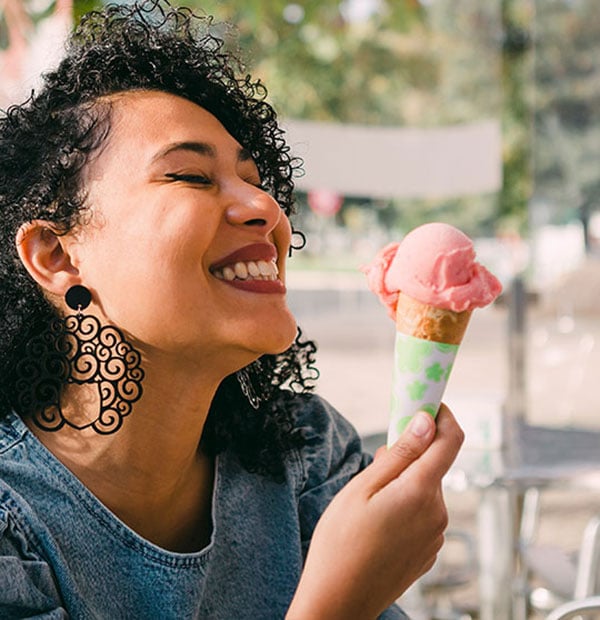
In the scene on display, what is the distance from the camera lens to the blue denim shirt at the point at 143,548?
3.87ft

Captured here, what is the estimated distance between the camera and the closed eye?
4.23ft

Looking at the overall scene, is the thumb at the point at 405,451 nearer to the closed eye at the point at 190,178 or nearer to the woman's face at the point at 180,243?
the woman's face at the point at 180,243

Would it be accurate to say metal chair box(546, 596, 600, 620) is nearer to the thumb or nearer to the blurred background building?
the thumb

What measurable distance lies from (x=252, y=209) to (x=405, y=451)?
0.38m

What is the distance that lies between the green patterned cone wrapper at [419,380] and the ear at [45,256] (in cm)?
47

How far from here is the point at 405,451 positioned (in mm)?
1222

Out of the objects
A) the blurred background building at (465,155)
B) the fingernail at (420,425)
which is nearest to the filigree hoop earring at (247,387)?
the fingernail at (420,425)

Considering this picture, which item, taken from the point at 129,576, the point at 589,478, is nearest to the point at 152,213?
the point at 129,576

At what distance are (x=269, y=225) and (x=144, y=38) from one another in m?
0.39

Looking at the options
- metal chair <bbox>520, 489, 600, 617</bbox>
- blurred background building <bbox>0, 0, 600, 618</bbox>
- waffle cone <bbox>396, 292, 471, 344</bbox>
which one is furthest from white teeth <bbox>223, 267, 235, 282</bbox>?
blurred background building <bbox>0, 0, 600, 618</bbox>

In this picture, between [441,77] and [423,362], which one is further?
[441,77]

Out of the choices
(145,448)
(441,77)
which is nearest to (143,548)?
(145,448)

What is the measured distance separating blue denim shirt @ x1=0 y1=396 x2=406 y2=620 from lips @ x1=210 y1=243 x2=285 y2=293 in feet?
1.09

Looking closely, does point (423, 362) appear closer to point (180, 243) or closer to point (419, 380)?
point (419, 380)
